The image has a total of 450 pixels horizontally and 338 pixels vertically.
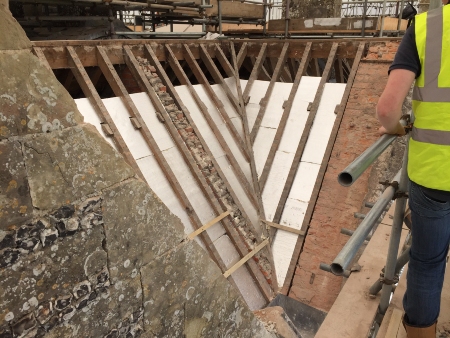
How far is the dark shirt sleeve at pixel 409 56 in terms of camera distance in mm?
1505

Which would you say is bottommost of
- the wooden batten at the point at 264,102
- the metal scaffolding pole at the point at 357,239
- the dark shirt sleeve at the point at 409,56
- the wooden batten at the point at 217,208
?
the wooden batten at the point at 217,208

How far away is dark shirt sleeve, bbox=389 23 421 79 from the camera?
1505 millimetres

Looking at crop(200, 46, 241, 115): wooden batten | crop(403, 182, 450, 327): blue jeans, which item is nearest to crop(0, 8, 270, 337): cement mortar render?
crop(403, 182, 450, 327): blue jeans

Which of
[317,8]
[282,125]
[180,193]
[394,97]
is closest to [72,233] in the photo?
[394,97]

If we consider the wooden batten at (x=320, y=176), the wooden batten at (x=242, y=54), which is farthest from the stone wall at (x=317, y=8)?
the wooden batten at (x=320, y=176)

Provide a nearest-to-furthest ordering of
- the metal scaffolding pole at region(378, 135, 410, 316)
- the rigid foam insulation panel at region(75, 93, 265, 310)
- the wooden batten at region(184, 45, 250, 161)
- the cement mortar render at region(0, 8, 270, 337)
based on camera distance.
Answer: the cement mortar render at region(0, 8, 270, 337) < the metal scaffolding pole at region(378, 135, 410, 316) < the rigid foam insulation panel at region(75, 93, 265, 310) < the wooden batten at region(184, 45, 250, 161)

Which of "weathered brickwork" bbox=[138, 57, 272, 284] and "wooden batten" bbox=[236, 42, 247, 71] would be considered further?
"wooden batten" bbox=[236, 42, 247, 71]

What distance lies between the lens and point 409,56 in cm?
151

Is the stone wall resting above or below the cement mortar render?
above

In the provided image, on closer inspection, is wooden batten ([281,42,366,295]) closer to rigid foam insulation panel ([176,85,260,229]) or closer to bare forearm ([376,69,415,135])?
rigid foam insulation panel ([176,85,260,229])

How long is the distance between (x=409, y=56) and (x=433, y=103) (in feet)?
0.72

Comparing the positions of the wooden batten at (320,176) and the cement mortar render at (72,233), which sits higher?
the cement mortar render at (72,233)

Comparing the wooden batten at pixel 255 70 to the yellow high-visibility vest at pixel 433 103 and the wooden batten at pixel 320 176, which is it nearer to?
the wooden batten at pixel 320 176

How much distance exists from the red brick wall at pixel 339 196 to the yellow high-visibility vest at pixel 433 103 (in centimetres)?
309
